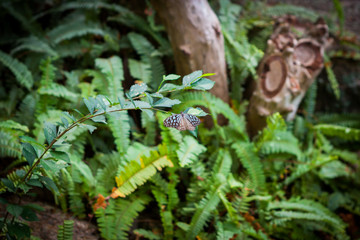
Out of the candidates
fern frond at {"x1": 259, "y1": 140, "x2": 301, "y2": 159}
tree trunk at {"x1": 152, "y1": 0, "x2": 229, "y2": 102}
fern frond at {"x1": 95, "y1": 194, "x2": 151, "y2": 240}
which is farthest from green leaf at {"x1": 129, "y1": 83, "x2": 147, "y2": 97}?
fern frond at {"x1": 259, "y1": 140, "x2": 301, "y2": 159}

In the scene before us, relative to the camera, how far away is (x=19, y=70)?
256 cm

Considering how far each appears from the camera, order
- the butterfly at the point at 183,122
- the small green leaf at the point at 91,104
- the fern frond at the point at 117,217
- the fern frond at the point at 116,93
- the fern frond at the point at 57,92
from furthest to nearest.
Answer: the fern frond at the point at 57,92 → the fern frond at the point at 116,93 → the fern frond at the point at 117,217 → the small green leaf at the point at 91,104 → the butterfly at the point at 183,122

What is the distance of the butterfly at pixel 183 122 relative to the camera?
1012mm

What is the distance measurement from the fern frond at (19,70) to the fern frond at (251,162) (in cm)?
209

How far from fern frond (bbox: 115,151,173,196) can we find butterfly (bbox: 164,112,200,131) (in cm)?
96

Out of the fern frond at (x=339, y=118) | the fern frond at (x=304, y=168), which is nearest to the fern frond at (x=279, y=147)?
the fern frond at (x=304, y=168)

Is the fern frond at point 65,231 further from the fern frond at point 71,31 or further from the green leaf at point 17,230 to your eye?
the fern frond at point 71,31

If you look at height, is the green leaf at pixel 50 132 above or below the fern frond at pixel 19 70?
below

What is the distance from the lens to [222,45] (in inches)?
105

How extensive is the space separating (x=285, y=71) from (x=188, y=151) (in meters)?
1.46

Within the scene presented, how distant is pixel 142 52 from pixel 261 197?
6.30 ft

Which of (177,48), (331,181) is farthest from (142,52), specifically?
(331,181)

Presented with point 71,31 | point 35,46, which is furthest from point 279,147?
point 35,46

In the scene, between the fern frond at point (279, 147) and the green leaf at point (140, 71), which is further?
the green leaf at point (140, 71)
